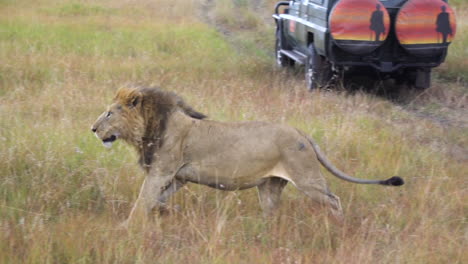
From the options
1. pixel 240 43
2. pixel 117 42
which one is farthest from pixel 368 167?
pixel 240 43

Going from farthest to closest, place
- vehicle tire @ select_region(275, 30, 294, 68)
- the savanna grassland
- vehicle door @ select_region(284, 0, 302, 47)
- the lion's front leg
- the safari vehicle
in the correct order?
vehicle tire @ select_region(275, 30, 294, 68) < vehicle door @ select_region(284, 0, 302, 47) < the safari vehicle < the lion's front leg < the savanna grassland

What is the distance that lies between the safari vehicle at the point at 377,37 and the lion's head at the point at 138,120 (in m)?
3.77

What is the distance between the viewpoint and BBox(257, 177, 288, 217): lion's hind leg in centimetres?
451

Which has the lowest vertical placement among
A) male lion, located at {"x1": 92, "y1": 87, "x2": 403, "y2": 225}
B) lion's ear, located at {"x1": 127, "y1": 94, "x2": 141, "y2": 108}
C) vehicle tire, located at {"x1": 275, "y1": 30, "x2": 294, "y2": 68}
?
vehicle tire, located at {"x1": 275, "y1": 30, "x2": 294, "y2": 68}

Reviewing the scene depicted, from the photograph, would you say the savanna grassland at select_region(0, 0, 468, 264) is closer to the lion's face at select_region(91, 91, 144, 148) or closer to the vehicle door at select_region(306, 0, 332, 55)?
the lion's face at select_region(91, 91, 144, 148)

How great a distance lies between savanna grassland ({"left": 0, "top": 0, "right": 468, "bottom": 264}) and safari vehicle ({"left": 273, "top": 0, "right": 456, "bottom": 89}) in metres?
0.35

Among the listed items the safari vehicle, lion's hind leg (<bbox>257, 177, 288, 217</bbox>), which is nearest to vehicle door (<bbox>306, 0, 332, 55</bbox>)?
the safari vehicle

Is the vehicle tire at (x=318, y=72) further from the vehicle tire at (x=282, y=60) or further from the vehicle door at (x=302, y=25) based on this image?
the vehicle tire at (x=282, y=60)

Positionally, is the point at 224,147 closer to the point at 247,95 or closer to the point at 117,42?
the point at 247,95

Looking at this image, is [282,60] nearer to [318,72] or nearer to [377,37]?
[318,72]

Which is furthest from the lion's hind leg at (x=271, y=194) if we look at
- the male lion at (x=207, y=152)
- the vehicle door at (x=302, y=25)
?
the vehicle door at (x=302, y=25)

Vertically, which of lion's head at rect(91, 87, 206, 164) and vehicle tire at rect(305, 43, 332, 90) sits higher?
lion's head at rect(91, 87, 206, 164)

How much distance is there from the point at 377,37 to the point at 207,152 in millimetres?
3953

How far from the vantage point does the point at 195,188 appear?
5.00 metres
